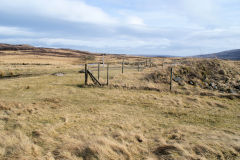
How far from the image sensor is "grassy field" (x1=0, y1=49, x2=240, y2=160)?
209 inches

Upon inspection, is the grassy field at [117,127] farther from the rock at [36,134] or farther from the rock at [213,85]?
the rock at [213,85]

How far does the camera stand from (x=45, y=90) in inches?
575

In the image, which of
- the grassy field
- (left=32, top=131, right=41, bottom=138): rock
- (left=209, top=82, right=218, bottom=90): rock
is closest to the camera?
the grassy field

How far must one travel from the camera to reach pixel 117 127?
7.51 metres

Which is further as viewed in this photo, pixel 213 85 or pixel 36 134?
pixel 213 85

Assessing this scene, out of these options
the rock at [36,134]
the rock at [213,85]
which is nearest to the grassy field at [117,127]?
the rock at [36,134]

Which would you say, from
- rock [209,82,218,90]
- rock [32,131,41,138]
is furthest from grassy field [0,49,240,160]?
rock [209,82,218,90]

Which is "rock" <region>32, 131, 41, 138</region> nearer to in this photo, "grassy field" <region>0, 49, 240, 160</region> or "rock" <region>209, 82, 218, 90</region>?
"grassy field" <region>0, 49, 240, 160</region>

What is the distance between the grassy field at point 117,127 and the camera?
5312 mm

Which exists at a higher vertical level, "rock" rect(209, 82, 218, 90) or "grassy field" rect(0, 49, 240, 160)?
"rock" rect(209, 82, 218, 90)

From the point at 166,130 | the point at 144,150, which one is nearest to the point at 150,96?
the point at 166,130

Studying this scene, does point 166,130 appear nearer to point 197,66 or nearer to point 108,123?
point 108,123

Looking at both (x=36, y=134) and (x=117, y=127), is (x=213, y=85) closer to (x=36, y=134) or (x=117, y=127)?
(x=117, y=127)

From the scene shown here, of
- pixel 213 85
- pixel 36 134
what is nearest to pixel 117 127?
pixel 36 134
